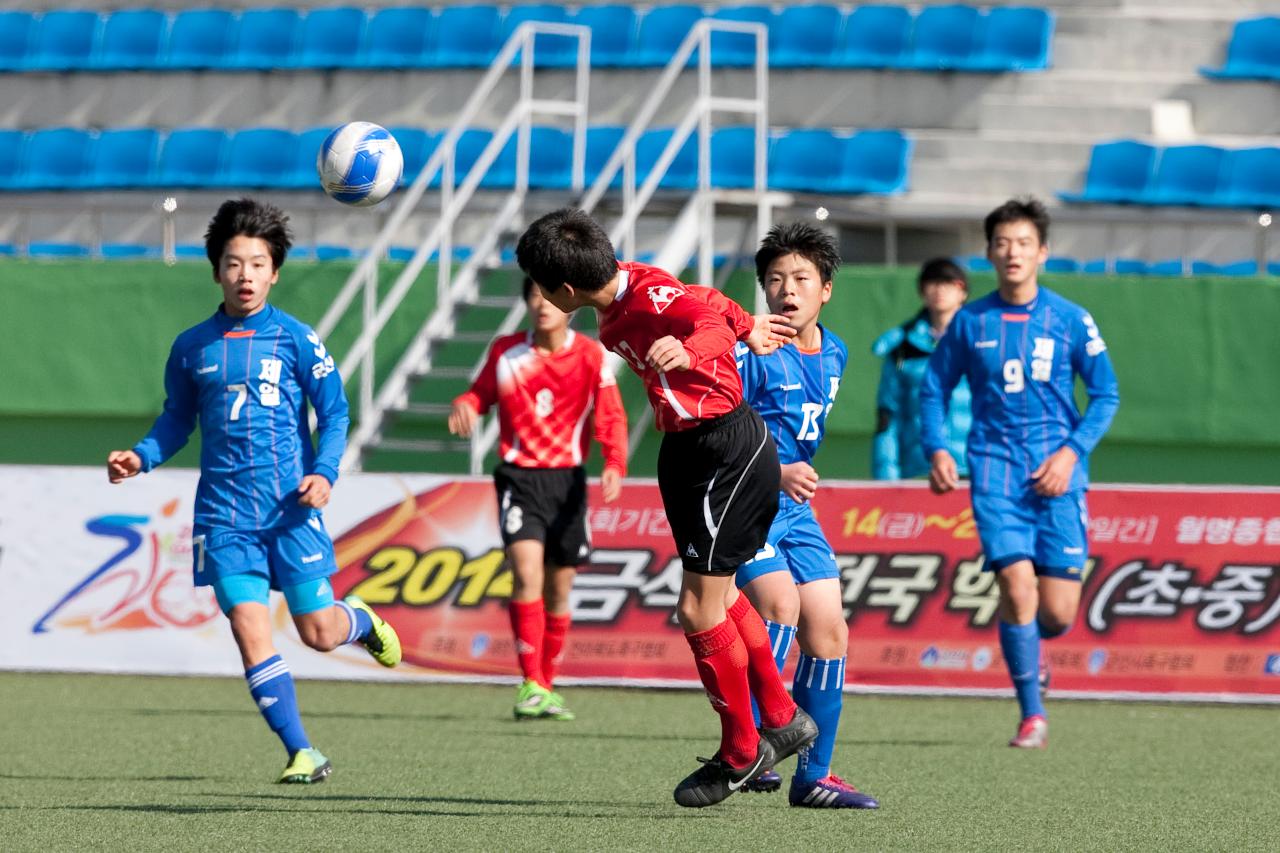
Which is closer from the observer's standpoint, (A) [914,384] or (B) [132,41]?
(A) [914,384]

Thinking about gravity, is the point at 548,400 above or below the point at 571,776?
above

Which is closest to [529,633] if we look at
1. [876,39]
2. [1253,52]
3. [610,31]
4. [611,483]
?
[611,483]

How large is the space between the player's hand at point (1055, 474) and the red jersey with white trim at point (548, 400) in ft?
7.22

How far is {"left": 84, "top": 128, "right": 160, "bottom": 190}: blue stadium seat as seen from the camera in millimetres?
18219

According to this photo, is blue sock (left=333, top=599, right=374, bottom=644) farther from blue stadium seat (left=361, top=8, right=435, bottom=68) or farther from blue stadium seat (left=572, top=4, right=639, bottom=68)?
blue stadium seat (left=361, top=8, right=435, bottom=68)

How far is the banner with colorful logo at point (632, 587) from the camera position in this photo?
33.4 ft

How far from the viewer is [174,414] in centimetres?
709

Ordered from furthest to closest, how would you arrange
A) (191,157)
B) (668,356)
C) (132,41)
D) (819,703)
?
1. (132,41)
2. (191,157)
3. (819,703)
4. (668,356)

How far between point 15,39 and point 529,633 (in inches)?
514

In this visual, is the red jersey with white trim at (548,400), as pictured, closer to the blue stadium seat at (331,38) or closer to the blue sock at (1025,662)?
the blue sock at (1025,662)

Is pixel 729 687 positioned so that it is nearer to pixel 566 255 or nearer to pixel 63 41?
pixel 566 255

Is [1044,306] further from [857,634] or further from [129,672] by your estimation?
[129,672]

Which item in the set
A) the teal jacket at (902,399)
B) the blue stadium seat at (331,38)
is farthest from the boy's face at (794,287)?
the blue stadium seat at (331,38)

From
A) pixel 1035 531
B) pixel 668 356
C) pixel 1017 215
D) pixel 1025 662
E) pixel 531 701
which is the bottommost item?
pixel 531 701
